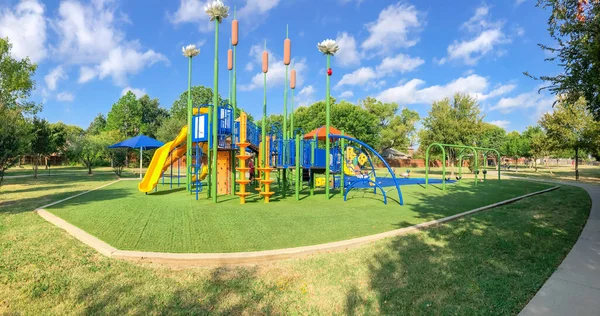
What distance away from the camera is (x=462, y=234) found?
21.4 feet

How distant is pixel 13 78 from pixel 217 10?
69.9 ft

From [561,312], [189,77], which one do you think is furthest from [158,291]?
[189,77]

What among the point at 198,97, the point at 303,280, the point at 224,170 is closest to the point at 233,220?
the point at 303,280

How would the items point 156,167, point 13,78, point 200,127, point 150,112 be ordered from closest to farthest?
point 200,127
point 156,167
point 13,78
point 150,112

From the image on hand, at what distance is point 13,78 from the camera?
22703mm

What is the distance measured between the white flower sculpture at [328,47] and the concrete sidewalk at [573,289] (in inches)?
373

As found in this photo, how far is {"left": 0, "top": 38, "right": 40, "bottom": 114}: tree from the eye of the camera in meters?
22.3

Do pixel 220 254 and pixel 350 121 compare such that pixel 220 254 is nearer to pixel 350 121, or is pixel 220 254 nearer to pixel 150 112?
pixel 350 121

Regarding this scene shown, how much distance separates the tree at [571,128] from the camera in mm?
23147

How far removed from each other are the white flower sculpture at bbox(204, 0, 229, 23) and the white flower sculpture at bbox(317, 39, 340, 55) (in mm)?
3749

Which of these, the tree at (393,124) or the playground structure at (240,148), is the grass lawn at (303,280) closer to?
the playground structure at (240,148)

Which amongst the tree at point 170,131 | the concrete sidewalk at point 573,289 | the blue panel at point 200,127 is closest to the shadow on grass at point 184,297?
the concrete sidewalk at point 573,289

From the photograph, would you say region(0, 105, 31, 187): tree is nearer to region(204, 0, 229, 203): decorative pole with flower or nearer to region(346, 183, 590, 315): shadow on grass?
region(204, 0, 229, 203): decorative pole with flower

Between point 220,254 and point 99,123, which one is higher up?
point 99,123
